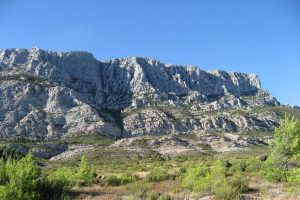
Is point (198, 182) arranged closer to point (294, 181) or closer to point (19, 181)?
point (294, 181)

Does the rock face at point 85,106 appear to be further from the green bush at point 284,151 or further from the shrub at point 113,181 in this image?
the green bush at point 284,151

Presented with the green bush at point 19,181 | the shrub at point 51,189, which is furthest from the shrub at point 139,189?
the green bush at point 19,181

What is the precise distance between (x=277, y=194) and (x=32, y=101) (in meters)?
140

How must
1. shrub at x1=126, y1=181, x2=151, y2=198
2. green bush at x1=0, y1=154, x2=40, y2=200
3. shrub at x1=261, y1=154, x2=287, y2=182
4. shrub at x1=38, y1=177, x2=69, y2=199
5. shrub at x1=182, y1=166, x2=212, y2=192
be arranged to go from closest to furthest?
1. green bush at x1=0, y1=154, x2=40, y2=200
2. shrub at x1=38, y1=177, x2=69, y2=199
3. shrub at x1=126, y1=181, x2=151, y2=198
4. shrub at x1=182, y1=166, x2=212, y2=192
5. shrub at x1=261, y1=154, x2=287, y2=182

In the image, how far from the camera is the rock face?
141m

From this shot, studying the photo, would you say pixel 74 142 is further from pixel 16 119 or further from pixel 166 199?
pixel 166 199

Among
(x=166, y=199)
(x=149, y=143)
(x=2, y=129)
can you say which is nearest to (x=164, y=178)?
(x=166, y=199)

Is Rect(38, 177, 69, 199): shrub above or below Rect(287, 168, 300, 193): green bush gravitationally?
below

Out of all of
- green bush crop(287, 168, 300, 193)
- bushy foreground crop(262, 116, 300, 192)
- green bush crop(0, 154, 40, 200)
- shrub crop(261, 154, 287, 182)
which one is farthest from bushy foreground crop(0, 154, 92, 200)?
bushy foreground crop(262, 116, 300, 192)

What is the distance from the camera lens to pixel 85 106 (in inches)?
6073

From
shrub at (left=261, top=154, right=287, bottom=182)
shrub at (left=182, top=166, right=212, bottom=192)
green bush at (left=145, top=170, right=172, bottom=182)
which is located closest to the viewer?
shrub at (left=182, top=166, right=212, bottom=192)

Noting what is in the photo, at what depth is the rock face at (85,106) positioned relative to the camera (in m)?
141

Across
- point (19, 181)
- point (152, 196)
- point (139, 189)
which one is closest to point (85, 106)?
point (139, 189)

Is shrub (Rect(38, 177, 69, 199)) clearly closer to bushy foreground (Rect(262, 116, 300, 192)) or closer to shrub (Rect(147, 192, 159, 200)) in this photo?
shrub (Rect(147, 192, 159, 200))
